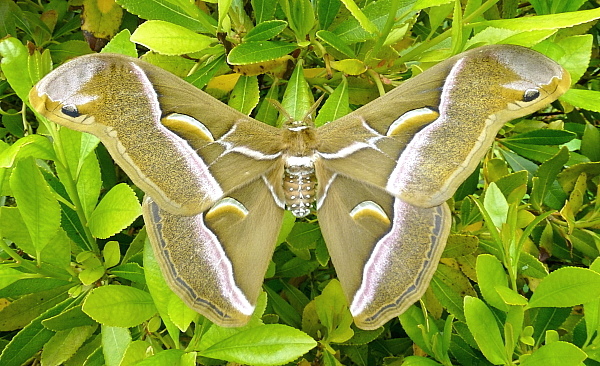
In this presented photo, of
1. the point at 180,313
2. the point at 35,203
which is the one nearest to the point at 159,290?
the point at 180,313

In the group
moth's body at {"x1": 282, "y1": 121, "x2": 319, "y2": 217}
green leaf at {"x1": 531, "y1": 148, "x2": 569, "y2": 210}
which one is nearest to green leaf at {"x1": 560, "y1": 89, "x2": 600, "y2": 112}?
green leaf at {"x1": 531, "y1": 148, "x2": 569, "y2": 210}

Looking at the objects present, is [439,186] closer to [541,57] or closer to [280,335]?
[541,57]

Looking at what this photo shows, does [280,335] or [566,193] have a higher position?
[280,335]

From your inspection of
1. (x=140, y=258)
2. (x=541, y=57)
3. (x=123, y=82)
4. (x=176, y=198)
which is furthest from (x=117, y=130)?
(x=541, y=57)

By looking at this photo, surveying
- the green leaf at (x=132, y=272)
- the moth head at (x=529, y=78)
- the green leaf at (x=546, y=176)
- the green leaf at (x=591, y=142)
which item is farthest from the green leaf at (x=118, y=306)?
the green leaf at (x=591, y=142)

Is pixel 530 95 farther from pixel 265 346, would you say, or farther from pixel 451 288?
pixel 265 346
